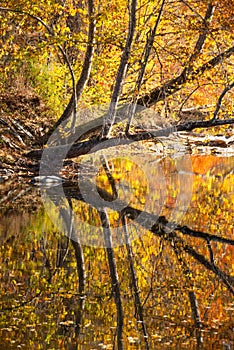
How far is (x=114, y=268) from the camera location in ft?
25.3

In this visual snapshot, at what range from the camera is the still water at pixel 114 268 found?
564cm

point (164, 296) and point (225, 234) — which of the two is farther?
point (225, 234)

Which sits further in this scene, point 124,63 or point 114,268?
point 124,63

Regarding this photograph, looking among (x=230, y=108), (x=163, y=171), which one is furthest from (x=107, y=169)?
(x=230, y=108)

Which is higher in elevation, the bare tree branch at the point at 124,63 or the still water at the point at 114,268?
the bare tree branch at the point at 124,63

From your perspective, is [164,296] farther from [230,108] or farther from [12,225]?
[230,108]

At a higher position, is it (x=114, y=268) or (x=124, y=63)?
(x=124, y=63)

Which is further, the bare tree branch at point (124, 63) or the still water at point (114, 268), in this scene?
the bare tree branch at point (124, 63)

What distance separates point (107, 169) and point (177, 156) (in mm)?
4220

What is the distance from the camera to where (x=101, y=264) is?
792cm

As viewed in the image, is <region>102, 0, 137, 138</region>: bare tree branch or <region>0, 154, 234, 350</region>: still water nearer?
<region>0, 154, 234, 350</region>: still water

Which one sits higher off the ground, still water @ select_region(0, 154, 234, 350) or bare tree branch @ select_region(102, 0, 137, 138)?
bare tree branch @ select_region(102, 0, 137, 138)

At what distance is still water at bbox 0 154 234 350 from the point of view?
18.5 feet

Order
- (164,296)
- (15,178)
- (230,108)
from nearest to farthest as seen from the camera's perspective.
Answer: (164,296), (230,108), (15,178)
